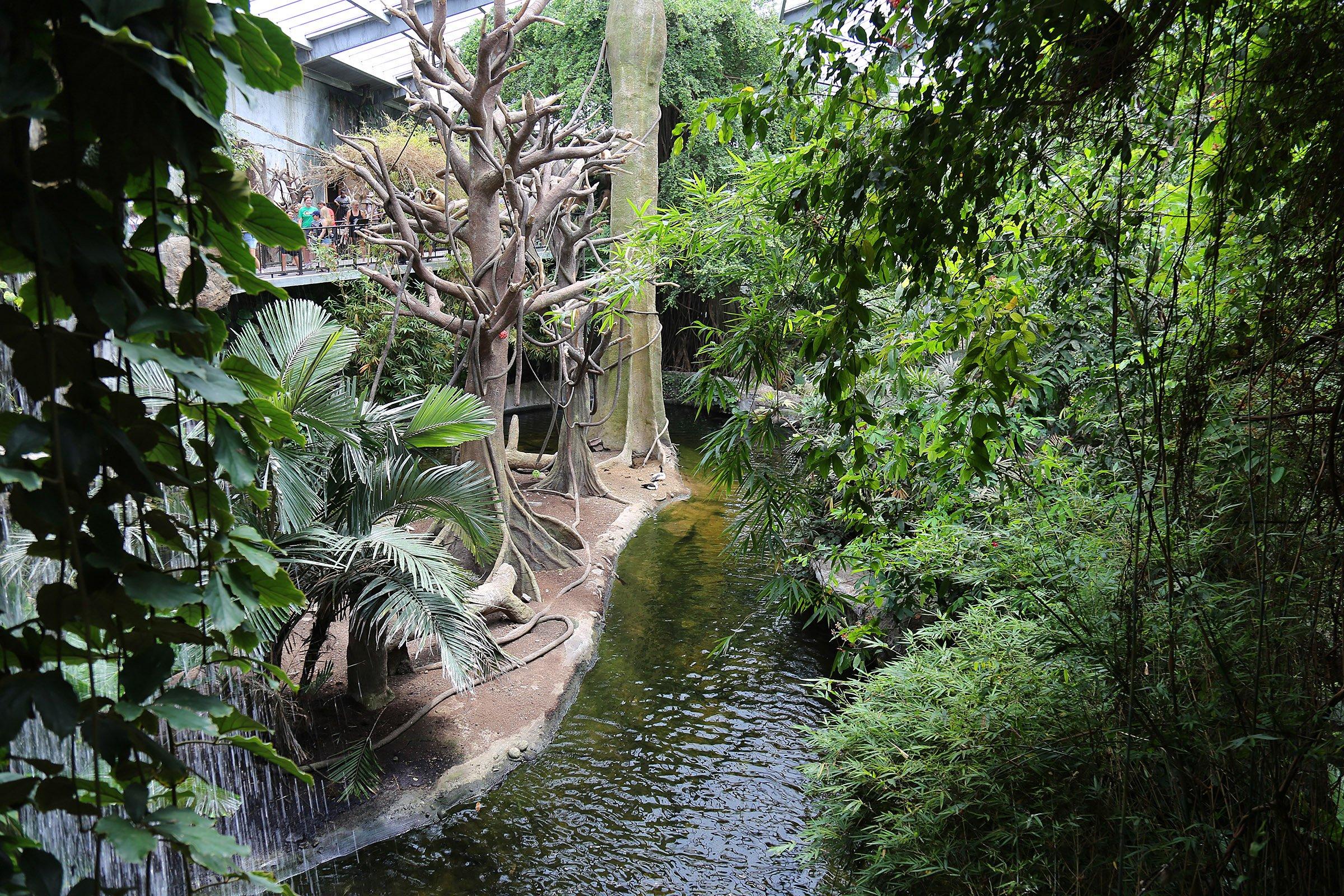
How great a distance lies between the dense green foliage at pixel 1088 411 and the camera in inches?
73.7

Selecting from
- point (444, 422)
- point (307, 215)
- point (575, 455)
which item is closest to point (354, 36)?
point (307, 215)

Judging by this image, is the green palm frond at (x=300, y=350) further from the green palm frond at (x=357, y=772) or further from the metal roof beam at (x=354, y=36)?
the metal roof beam at (x=354, y=36)

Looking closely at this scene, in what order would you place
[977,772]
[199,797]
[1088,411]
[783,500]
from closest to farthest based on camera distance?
[199,797], [977,772], [783,500], [1088,411]

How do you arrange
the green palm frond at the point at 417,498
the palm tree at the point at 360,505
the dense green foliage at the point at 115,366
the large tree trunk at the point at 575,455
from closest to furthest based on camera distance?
the dense green foliage at the point at 115,366
the palm tree at the point at 360,505
the green palm frond at the point at 417,498
the large tree trunk at the point at 575,455

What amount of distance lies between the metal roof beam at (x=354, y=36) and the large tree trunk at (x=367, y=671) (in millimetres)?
15446

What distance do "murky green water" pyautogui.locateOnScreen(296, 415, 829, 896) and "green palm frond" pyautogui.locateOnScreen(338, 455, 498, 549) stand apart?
1.43m

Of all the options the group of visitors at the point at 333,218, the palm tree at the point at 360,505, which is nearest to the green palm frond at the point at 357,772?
the palm tree at the point at 360,505

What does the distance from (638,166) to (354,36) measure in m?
8.98

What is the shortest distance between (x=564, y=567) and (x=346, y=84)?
60.7 feet

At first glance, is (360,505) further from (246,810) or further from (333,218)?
(333,218)

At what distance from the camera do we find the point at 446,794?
460cm

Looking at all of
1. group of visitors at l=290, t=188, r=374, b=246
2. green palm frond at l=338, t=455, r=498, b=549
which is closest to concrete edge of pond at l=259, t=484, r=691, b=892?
green palm frond at l=338, t=455, r=498, b=549

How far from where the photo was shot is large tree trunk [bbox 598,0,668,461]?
1252cm

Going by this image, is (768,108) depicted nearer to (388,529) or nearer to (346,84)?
(388,529)
